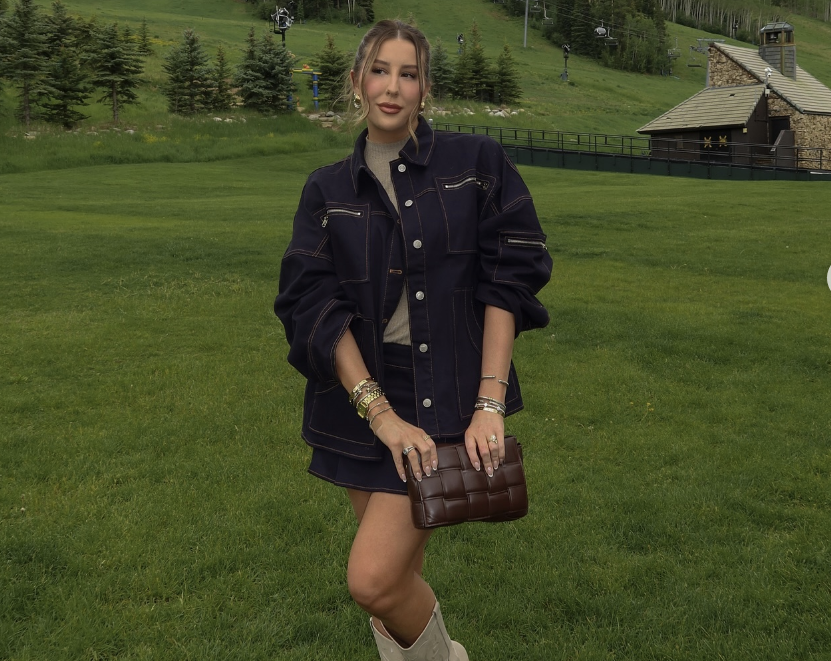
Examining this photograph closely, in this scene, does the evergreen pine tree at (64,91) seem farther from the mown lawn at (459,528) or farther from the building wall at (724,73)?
the building wall at (724,73)

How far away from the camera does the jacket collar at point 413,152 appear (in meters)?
2.89

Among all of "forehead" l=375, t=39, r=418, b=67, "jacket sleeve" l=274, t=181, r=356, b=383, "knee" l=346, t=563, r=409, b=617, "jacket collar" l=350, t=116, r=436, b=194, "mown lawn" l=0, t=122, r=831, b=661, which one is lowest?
"mown lawn" l=0, t=122, r=831, b=661

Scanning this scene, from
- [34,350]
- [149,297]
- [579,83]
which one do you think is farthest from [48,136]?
[579,83]

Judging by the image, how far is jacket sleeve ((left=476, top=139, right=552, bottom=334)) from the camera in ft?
9.25

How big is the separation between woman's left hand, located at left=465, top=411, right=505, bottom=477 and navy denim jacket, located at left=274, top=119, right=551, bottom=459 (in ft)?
0.42

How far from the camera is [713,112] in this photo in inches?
1668

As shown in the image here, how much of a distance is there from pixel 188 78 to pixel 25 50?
9790 mm

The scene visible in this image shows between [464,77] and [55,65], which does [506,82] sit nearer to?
[464,77]

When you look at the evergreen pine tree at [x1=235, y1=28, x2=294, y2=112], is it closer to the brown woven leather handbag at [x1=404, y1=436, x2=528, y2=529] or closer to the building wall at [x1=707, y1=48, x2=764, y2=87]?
the building wall at [x1=707, y1=48, x2=764, y2=87]

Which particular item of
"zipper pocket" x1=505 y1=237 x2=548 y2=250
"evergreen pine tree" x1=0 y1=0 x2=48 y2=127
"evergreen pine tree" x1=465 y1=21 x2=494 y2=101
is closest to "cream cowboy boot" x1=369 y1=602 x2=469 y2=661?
"zipper pocket" x1=505 y1=237 x2=548 y2=250

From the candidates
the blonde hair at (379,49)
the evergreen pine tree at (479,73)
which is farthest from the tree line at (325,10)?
the blonde hair at (379,49)

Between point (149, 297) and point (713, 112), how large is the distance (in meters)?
37.1

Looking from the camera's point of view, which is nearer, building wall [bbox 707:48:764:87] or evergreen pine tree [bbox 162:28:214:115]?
building wall [bbox 707:48:764:87]

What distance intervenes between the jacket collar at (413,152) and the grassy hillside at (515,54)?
45.1 meters
